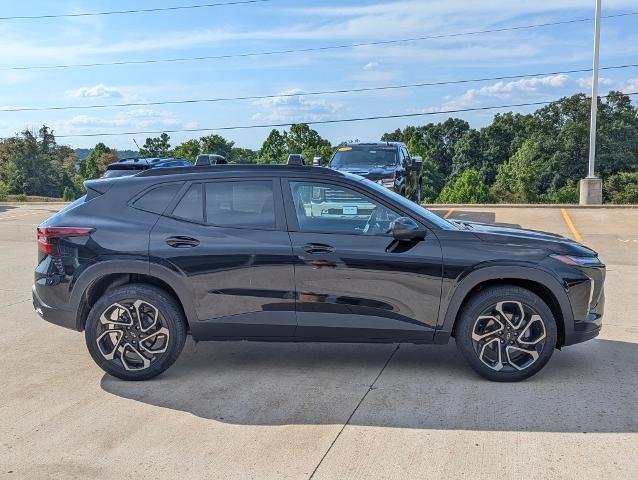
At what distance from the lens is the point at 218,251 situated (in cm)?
496

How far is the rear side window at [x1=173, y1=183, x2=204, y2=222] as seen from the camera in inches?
201

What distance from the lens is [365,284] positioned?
4.86 meters

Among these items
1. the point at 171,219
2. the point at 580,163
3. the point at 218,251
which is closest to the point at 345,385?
the point at 218,251

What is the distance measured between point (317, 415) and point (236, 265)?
1320mm

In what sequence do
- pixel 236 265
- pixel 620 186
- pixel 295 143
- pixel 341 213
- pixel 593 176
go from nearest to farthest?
pixel 236 265 → pixel 341 213 → pixel 593 176 → pixel 620 186 → pixel 295 143

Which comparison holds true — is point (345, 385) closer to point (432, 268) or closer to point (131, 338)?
point (432, 268)

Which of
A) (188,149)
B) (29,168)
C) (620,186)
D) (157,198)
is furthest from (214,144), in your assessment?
(157,198)

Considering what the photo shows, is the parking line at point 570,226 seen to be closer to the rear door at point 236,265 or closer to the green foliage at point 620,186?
the rear door at point 236,265

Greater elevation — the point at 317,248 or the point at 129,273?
the point at 317,248

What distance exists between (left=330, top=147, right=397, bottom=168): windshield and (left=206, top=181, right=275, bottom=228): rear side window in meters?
8.73

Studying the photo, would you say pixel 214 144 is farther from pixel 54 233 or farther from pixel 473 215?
pixel 54 233

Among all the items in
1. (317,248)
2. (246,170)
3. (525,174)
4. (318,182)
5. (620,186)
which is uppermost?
(246,170)

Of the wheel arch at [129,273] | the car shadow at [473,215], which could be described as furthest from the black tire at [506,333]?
the car shadow at [473,215]

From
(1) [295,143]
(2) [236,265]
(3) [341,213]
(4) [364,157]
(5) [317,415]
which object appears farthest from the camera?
(1) [295,143]
